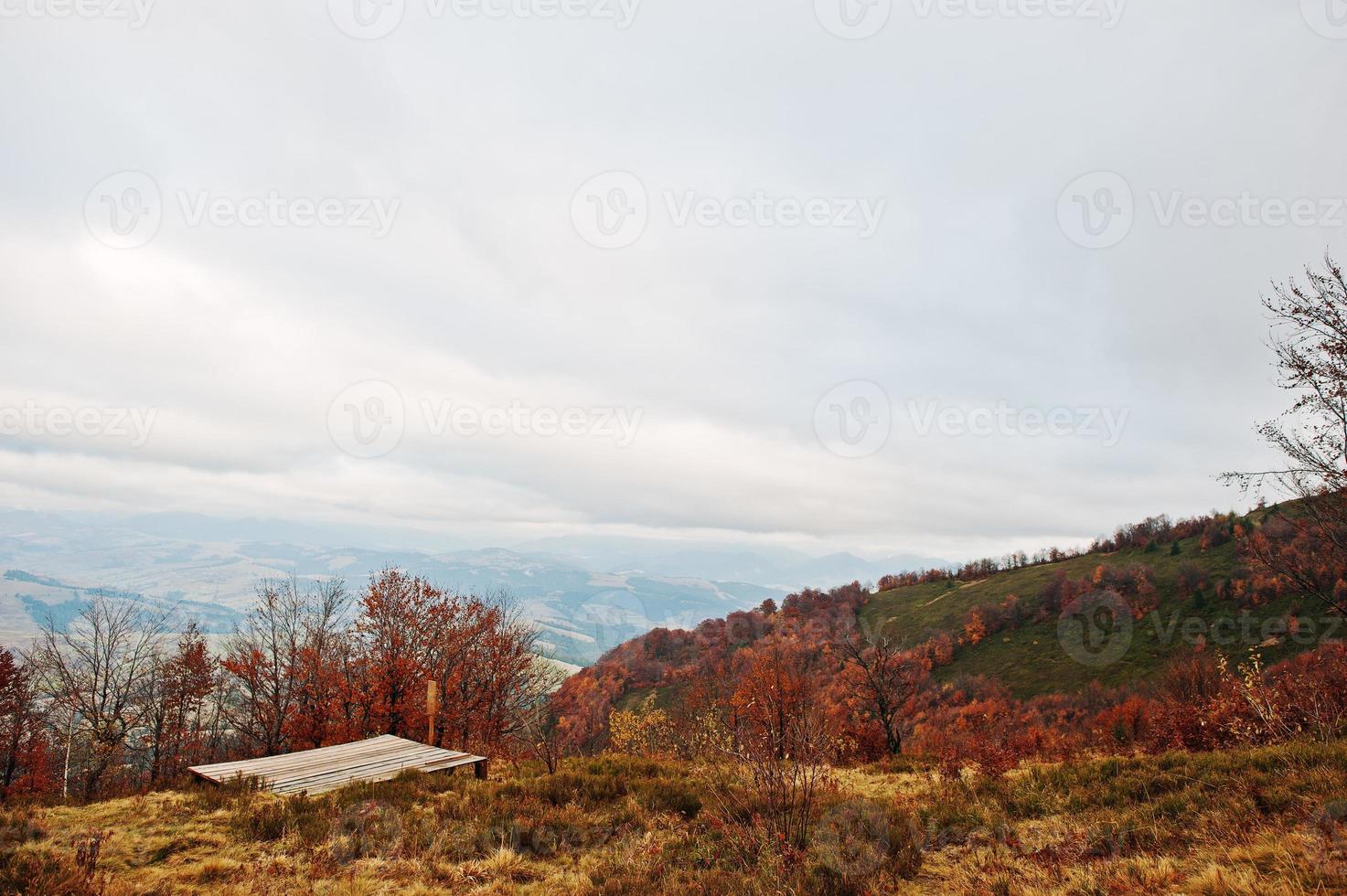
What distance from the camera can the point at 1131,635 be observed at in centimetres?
6650

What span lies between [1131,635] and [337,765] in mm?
82624

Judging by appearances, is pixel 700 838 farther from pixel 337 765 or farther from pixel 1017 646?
pixel 1017 646

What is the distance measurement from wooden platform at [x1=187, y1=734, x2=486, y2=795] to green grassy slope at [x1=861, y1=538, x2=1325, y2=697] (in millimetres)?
67331

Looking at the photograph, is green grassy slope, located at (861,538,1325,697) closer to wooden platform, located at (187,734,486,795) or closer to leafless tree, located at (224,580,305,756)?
wooden platform, located at (187,734,486,795)

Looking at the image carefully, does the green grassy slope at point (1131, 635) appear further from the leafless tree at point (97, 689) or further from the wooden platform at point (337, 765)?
the leafless tree at point (97, 689)

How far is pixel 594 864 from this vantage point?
7793mm

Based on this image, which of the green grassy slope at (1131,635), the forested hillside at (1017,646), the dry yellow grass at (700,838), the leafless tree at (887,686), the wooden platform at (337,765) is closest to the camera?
the dry yellow grass at (700,838)

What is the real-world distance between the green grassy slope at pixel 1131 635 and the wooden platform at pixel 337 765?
6733cm

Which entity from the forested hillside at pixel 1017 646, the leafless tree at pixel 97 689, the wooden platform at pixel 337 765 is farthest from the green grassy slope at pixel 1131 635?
the leafless tree at pixel 97 689

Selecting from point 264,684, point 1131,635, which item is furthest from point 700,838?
point 1131,635

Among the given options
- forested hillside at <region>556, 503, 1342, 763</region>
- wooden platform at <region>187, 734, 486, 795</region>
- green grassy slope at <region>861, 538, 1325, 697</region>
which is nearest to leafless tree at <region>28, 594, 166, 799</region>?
forested hillside at <region>556, 503, 1342, 763</region>

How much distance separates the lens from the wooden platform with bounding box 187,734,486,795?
10883mm

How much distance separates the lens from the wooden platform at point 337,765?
1088 centimetres

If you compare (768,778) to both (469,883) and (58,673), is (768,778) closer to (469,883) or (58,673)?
(469,883)
